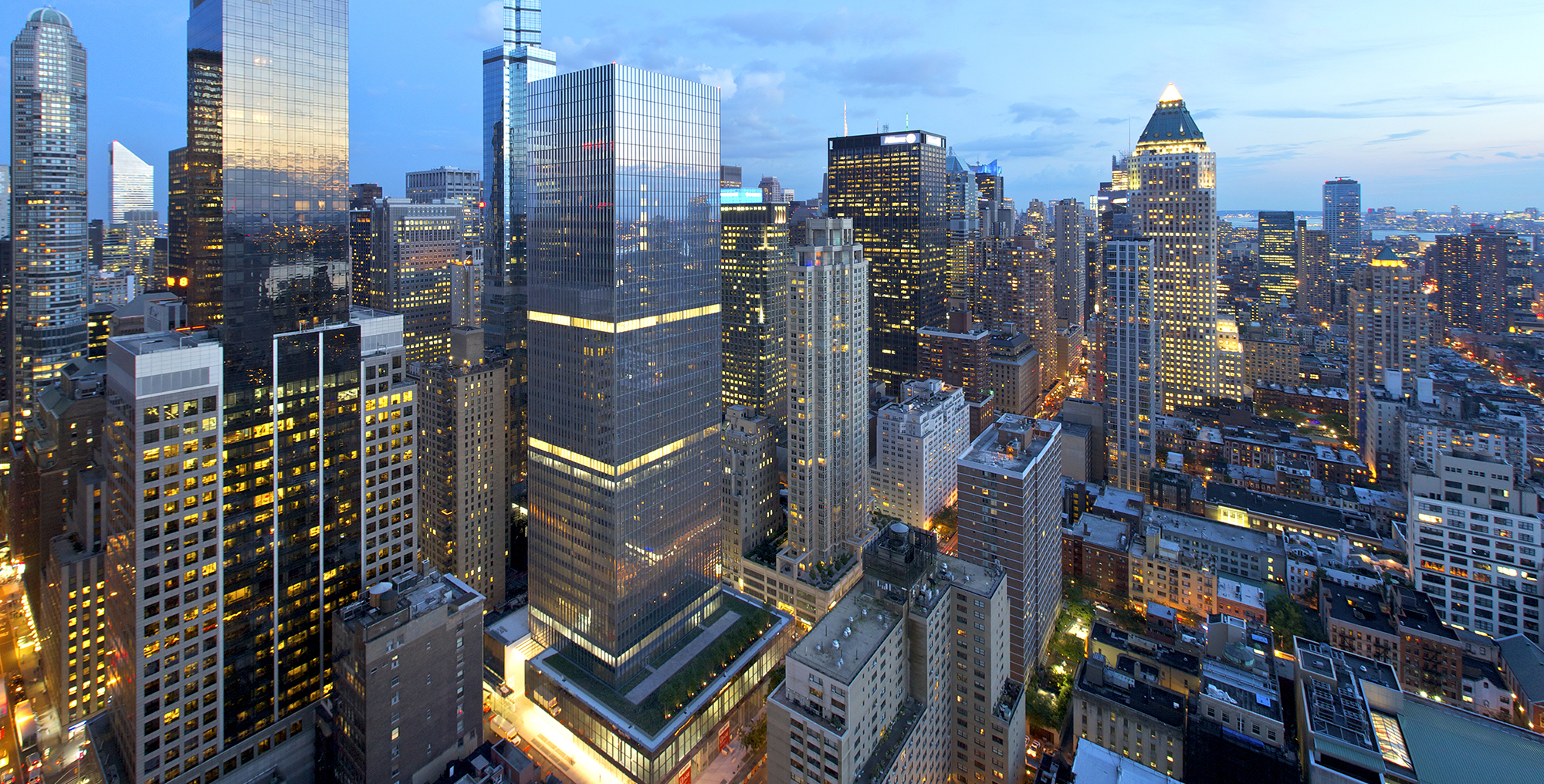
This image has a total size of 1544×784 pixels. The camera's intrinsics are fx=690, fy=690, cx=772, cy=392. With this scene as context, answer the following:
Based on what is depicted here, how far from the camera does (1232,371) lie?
199625 mm

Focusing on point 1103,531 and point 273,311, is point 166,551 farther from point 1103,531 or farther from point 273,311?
point 1103,531

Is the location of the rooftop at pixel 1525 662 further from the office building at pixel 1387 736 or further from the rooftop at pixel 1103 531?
the rooftop at pixel 1103 531

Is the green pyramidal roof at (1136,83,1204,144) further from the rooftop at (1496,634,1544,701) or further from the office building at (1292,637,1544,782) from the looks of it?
the office building at (1292,637,1544,782)

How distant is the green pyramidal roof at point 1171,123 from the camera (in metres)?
181

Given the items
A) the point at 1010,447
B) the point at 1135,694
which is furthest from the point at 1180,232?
the point at 1135,694

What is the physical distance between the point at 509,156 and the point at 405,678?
479ft

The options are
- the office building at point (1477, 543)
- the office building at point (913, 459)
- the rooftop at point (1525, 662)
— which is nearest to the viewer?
the rooftop at point (1525, 662)

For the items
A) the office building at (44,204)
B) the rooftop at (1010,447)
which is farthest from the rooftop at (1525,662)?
the office building at (44,204)

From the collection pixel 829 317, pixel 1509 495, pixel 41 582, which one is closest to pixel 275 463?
pixel 41 582

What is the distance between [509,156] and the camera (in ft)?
588

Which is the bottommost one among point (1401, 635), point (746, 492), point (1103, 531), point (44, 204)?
point (1401, 635)

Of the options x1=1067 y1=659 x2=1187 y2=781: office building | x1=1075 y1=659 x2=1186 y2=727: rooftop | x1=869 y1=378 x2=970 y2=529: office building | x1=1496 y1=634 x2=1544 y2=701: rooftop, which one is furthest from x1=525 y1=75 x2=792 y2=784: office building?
x1=1496 y1=634 x2=1544 y2=701: rooftop

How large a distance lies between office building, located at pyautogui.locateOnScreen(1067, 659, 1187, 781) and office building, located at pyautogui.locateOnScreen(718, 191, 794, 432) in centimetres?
11391

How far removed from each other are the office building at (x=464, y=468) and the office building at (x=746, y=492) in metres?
38.5
